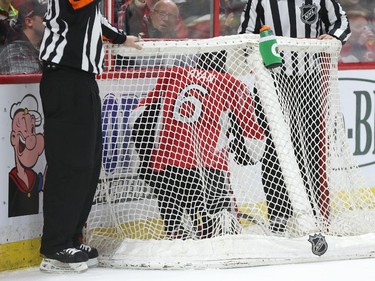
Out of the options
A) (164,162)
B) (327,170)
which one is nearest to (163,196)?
(164,162)

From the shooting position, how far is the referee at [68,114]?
457cm

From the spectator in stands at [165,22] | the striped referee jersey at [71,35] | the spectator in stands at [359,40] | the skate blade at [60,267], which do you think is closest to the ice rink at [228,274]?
the skate blade at [60,267]

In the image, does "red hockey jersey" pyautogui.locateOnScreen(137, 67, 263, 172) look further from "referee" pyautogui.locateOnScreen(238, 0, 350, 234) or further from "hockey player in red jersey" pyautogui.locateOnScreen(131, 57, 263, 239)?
"referee" pyautogui.locateOnScreen(238, 0, 350, 234)

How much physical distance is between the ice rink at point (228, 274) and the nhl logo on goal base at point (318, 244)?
6 cm

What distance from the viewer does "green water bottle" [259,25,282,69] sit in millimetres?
4965

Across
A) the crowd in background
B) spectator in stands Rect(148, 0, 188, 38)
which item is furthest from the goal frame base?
spectator in stands Rect(148, 0, 188, 38)

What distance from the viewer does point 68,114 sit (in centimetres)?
458

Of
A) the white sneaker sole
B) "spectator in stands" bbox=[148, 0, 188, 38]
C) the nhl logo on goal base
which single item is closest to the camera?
the white sneaker sole

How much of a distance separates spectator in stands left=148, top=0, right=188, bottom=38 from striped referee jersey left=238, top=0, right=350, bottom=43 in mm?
397

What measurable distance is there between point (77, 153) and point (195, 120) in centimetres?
59

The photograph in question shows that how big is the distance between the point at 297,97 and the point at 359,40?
158cm

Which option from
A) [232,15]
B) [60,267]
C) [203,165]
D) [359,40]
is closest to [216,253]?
[203,165]

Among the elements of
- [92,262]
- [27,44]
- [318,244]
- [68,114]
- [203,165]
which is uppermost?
[27,44]

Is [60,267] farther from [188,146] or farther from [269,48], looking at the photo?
[269,48]
